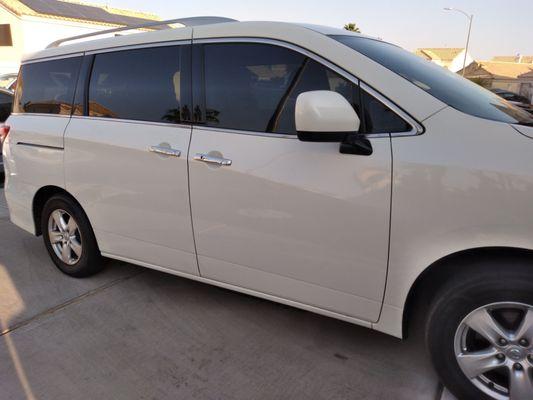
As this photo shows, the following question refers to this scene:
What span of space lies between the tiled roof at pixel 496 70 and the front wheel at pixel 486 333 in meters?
60.2

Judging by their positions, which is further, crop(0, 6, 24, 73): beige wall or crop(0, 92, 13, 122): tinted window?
crop(0, 6, 24, 73): beige wall

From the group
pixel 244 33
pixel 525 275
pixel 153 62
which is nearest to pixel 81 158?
pixel 153 62

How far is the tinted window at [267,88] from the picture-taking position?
2166mm

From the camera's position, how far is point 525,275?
6.06ft

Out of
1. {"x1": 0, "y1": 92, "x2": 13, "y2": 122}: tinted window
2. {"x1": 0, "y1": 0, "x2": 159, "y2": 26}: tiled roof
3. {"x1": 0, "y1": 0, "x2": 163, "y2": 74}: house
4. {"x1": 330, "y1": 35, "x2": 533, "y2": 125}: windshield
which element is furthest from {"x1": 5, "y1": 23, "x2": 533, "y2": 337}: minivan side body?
{"x1": 0, "y1": 0, "x2": 159, "y2": 26}: tiled roof

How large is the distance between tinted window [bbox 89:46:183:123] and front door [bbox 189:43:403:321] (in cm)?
23

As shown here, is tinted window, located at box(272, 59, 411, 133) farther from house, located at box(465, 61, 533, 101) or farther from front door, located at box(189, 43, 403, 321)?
house, located at box(465, 61, 533, 101)

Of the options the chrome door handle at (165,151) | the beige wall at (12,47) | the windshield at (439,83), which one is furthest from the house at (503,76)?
the chrome door handle at (165,151)

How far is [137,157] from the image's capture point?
2.87 meters

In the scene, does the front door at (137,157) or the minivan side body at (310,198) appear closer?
the minivan side body at (310,198)

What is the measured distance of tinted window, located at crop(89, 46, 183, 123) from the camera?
2.79m

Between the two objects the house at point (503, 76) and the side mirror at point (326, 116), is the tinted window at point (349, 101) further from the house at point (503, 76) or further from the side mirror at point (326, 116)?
the house at point (503, 76)

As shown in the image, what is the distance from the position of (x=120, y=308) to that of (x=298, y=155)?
1803mm

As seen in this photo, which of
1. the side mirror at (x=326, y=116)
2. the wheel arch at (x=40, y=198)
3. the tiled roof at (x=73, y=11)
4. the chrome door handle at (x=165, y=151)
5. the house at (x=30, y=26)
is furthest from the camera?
the tiled roof at (x=73, y=11)
